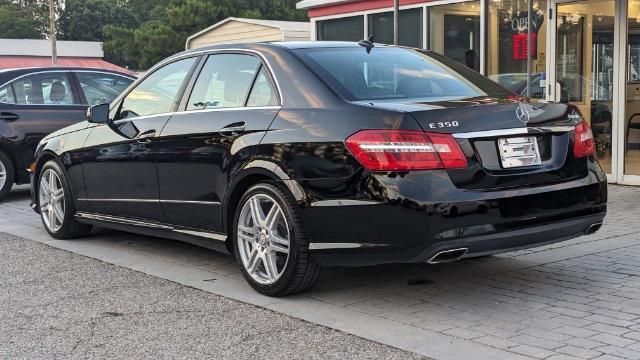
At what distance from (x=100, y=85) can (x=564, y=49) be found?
619 centimetres

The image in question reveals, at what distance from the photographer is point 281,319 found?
446cm

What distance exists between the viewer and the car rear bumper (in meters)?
4.10

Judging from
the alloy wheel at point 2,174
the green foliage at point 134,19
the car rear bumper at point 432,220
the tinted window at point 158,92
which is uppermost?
the green foliage at point 134,19

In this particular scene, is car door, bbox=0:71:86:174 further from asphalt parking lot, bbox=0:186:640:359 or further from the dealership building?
the dealership building

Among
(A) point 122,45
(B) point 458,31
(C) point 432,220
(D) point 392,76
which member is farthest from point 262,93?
(A) point 122,45

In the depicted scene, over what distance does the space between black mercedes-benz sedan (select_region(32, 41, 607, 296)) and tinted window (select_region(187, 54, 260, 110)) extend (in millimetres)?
11

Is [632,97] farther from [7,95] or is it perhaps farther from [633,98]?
[7,95]

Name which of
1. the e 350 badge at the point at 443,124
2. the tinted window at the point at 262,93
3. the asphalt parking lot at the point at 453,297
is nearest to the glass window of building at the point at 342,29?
the asphalt parking lot at the point at 453,297

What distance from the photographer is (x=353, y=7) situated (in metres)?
13.3

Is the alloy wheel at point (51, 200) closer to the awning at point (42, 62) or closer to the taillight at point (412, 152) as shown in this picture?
the taillight at point (412, 152)

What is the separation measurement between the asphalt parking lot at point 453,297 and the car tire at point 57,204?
29 cm

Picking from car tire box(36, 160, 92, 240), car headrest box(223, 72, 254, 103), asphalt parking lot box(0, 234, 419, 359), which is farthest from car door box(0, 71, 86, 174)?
car headrest box(223, 72, 254, 103)

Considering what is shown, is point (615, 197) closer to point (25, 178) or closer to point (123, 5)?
point (25, 178)

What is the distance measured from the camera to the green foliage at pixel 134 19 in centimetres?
4216
